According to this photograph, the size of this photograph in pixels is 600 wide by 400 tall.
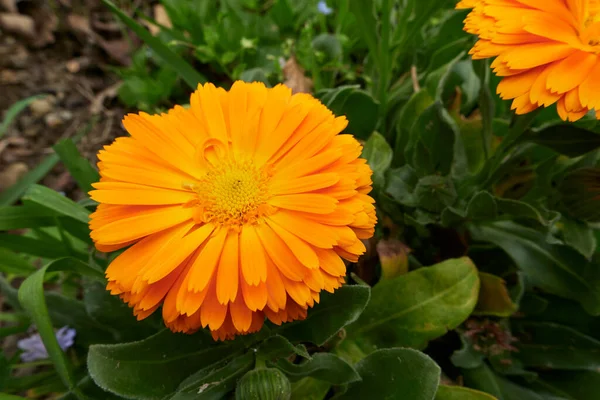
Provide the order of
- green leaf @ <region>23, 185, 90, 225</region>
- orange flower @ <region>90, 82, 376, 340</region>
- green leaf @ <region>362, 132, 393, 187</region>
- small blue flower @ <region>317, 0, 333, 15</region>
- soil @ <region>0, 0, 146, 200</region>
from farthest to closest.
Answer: soil @ <region>0, 0, 146, 200</region>
small blue flower @ <region>317, 0, 333, 15</region>
green leaf @ <region>362, 132, 393, 187</region>
green leaf @ <region>23, 185, 90, 225</region>
orange flower @ <region>90, 82, 376, 340</region>

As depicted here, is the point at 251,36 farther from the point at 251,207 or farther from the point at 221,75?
the point at 251,207

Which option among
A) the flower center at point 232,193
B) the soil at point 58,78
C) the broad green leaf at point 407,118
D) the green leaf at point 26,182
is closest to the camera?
the flower center at point 232,193

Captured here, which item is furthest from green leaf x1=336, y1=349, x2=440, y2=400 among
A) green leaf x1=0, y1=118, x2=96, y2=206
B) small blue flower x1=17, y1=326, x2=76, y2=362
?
green leaf x1=0, y1=118, x2=96, y2=206

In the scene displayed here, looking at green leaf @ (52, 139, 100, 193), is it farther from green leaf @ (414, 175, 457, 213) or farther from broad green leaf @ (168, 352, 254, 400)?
green leaf @ (414, 175, 457, 213)

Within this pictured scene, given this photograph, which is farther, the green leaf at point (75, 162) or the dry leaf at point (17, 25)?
the dry leaf at point (17, 25)

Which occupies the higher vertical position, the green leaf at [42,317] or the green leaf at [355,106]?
the green leaf at [355,106]

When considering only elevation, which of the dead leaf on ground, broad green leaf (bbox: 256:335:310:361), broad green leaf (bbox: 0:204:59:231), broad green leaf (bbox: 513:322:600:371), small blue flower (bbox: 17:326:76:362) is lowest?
small blue flower (bbox: 17:326:76:362)

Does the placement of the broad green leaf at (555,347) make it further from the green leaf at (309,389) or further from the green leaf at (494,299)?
the green leaf at (309,389)

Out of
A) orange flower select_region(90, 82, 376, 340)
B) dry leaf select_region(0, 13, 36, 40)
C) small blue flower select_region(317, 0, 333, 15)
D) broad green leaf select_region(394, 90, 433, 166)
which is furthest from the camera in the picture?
dry leaf select_region(0, 13, 36, 40)

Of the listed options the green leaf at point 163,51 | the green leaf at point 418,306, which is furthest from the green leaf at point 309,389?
the green leaf at point 163,51
